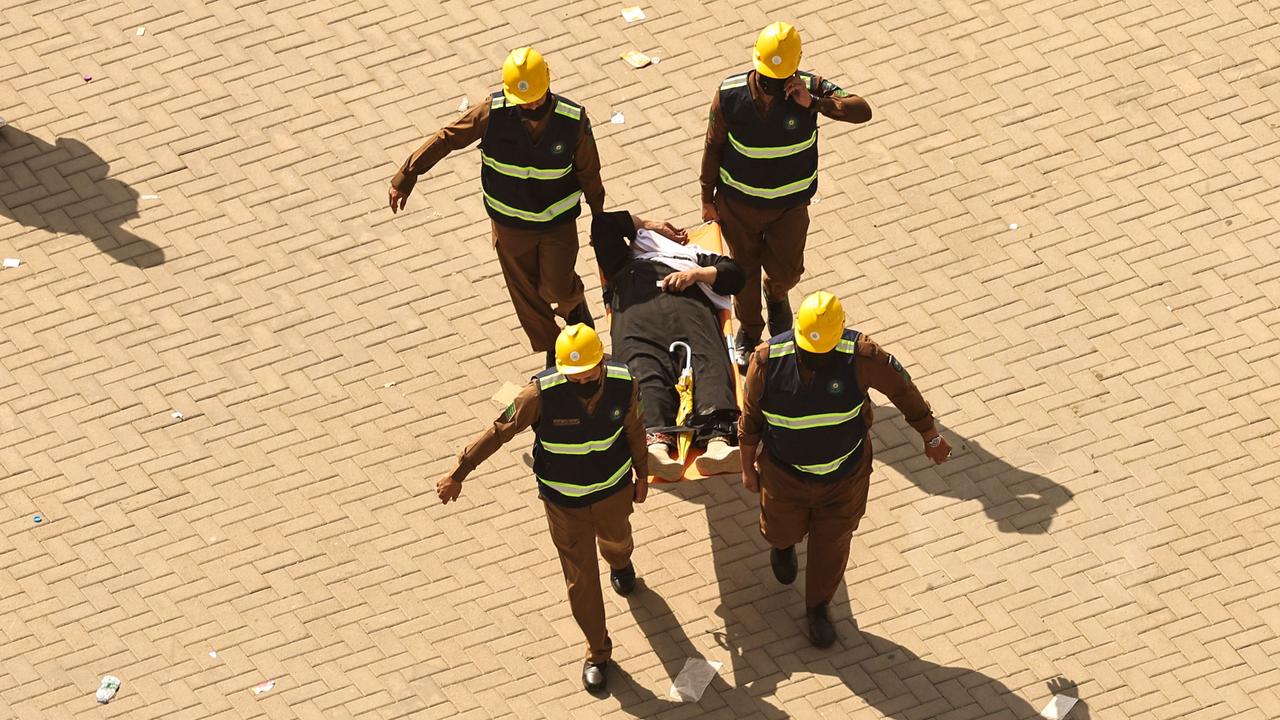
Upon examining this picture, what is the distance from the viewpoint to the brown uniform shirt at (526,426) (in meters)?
8.50

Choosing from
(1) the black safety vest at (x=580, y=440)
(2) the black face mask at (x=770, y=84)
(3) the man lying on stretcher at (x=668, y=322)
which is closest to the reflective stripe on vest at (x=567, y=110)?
(3) the man lying on stretcher at (x=668, y=322)

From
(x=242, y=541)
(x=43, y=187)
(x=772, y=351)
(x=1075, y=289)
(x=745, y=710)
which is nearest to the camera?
(x=772, y=351)

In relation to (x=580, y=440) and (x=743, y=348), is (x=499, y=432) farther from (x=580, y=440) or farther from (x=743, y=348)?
(x=743, y=348)

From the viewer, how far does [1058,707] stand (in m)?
9.31

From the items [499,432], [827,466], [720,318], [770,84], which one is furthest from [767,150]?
[499,432]

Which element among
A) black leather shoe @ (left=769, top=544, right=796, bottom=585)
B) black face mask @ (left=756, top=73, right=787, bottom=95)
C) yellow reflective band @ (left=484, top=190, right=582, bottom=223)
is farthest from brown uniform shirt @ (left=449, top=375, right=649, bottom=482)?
black face mask @ (left=756, top=73, right=787, bottom=95)

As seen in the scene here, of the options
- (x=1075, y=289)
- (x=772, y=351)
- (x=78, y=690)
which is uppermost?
(x=772, y=351)

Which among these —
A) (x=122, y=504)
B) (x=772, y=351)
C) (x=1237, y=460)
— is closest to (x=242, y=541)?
(x=122, y=504)

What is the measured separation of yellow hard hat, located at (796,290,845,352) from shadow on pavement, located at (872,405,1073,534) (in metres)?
1.99

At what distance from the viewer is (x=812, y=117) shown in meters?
9.66

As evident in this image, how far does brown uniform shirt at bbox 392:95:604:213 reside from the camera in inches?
380

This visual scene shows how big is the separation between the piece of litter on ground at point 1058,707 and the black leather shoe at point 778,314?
2.68m

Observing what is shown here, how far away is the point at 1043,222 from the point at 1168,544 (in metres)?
2.25

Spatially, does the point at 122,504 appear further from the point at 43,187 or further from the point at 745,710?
the point at 745,710
